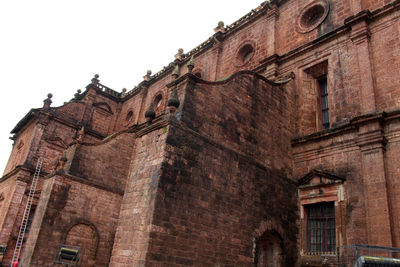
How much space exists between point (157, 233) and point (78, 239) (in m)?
7.89

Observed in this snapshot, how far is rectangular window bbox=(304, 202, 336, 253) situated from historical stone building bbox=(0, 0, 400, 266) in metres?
0.04

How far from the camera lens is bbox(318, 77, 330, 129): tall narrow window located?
12758mm

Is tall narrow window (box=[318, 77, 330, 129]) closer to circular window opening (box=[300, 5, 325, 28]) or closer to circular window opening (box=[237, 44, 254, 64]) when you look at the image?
circular window opening (box=[300, 5, 325, 28])

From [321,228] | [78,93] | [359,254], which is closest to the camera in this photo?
[359,254]

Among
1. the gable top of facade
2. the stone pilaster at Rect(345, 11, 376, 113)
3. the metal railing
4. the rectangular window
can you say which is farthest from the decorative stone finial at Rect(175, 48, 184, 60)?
the metal railing

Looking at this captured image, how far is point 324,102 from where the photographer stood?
1317 centimetres

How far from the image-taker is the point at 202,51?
1948cm

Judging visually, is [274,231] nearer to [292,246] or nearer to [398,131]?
[292,246]

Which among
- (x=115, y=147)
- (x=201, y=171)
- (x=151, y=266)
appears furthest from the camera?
(x=115, y=147)

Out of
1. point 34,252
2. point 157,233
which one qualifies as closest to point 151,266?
point 157,233

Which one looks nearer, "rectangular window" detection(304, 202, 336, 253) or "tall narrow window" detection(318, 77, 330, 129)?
"rectangular window" detection(304, 202, 336, 253)

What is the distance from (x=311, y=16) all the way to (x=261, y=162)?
7.32m

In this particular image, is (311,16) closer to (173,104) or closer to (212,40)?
(212,40)

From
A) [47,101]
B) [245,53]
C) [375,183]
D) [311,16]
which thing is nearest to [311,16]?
[311,16]
